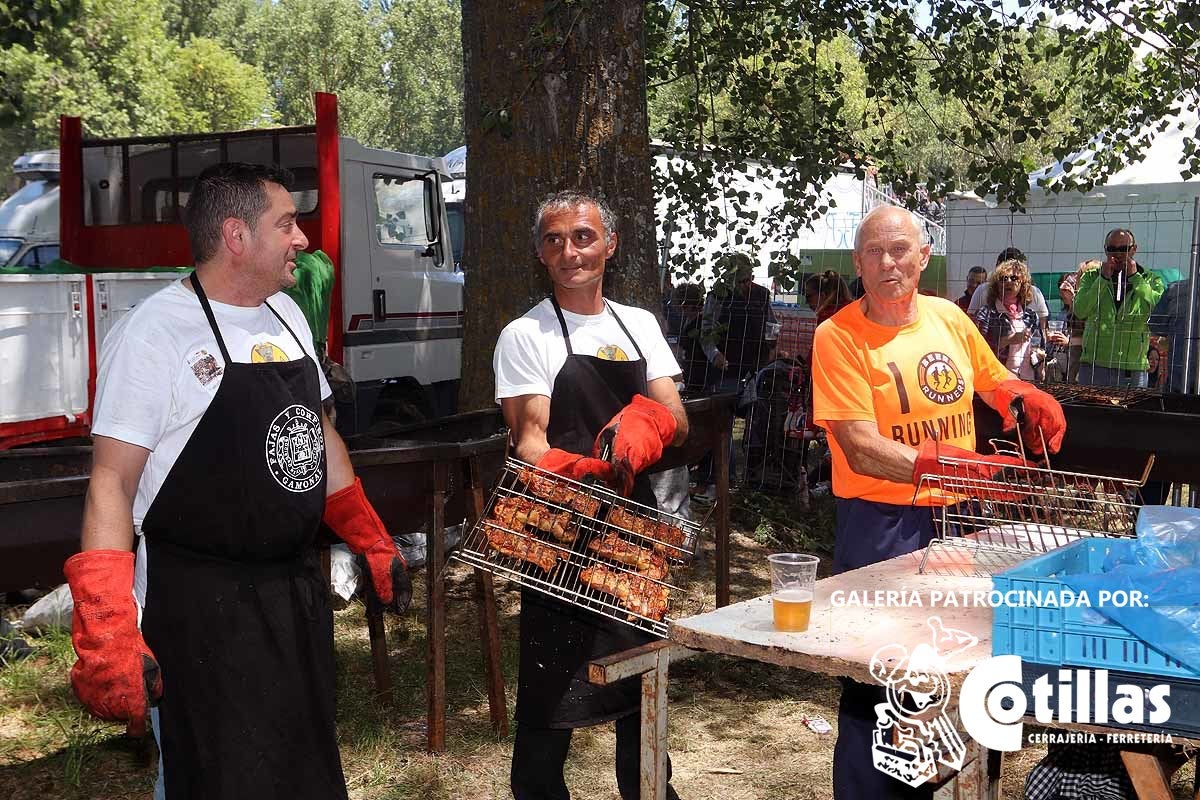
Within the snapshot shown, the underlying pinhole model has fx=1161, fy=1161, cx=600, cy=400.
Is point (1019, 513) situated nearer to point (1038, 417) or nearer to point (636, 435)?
point (1038, 417)

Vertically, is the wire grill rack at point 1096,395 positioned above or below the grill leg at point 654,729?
above

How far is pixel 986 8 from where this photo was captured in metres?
7.62

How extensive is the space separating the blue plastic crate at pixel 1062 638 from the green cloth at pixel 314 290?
5613mm

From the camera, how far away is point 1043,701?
2.18 meters

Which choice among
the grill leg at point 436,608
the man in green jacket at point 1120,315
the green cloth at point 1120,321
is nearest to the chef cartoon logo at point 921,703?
the grill leg at point 436,608

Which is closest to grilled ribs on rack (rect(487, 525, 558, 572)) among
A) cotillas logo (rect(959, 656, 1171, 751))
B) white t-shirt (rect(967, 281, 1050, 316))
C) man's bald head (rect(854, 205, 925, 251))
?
cotillas logo (rect(959, 656, 1171, 751))

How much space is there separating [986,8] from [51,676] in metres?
6.73

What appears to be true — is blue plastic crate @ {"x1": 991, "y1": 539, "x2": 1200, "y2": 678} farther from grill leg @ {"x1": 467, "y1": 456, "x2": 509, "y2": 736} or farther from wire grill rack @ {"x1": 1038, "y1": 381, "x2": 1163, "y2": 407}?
wire grill rack @ {"x1": 1038, "y1": 381, "x2": 1163, "y2": 407}

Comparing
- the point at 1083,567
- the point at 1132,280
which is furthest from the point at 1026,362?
the point at 1083,567

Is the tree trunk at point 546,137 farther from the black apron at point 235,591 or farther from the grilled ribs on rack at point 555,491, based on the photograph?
the black apron at point 235,591

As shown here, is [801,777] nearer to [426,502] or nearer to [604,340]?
Answer: [426,502]

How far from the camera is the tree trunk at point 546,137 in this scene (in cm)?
560

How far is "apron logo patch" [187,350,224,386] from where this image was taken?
252 centimetres

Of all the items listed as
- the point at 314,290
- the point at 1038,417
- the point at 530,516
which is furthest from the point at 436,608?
the point at 314,290
